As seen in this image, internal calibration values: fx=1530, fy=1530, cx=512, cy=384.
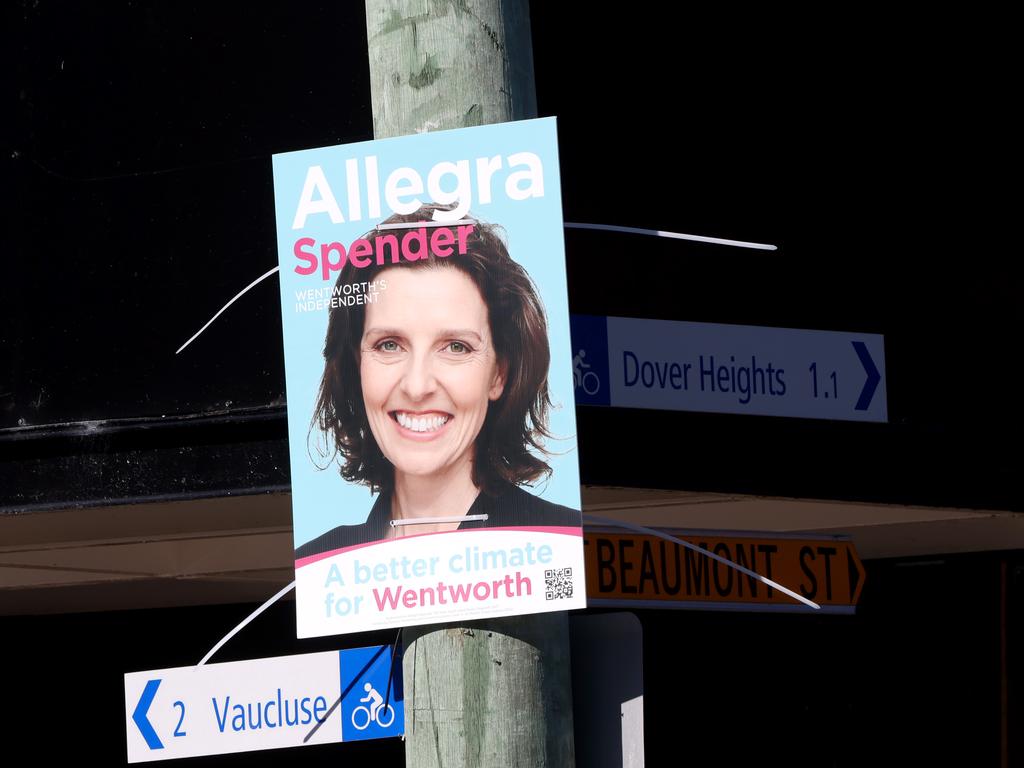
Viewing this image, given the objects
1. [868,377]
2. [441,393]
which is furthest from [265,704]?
[868,377]

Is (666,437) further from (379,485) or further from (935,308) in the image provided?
(379,485)

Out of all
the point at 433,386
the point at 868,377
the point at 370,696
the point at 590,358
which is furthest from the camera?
the point at 868,377

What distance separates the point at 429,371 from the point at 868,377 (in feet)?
11.2

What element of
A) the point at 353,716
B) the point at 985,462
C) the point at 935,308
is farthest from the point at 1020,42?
the point at 353,716

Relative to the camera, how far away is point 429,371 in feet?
11.7

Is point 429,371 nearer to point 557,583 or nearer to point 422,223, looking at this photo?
point 422,223

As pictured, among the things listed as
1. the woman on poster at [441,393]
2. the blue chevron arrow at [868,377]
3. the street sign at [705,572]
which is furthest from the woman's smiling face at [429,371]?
the blue chevron arrow at [868,377]

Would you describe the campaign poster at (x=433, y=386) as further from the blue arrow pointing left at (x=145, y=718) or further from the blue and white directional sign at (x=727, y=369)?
the blue and white directional sign at (x=727, y=369)

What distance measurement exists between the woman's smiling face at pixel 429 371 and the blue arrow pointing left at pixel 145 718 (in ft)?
4.59

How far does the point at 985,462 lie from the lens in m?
6.94

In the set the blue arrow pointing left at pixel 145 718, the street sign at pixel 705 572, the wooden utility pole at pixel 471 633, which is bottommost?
the blue arrow pointing left at pixel 145 718

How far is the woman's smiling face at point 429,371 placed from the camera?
3.53 metres

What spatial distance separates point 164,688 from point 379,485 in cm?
133

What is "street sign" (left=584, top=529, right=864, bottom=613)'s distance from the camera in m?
5.09
